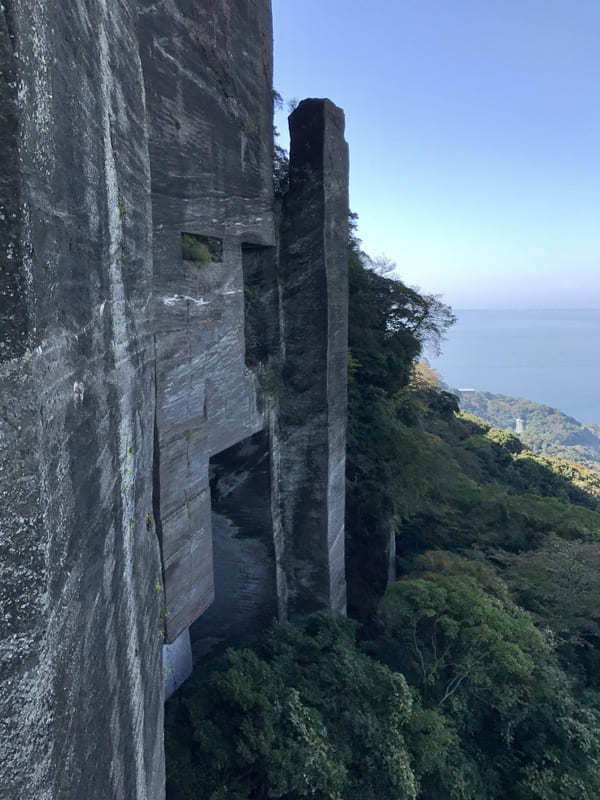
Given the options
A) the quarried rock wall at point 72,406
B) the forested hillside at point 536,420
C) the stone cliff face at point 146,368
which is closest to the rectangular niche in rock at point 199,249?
the stone cliff face at point 146,368

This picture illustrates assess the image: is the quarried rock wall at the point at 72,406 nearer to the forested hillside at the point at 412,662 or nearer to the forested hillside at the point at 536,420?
the forested hillside at the point at 412,662

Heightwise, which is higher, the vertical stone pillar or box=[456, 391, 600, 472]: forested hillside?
the vertical stone pillar

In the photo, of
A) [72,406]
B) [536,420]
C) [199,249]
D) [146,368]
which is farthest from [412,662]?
[536,420]

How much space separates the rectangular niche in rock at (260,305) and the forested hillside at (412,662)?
407cm

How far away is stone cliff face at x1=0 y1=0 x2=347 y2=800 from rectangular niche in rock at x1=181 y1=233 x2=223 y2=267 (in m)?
0.05

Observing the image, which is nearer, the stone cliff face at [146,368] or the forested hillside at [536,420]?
the stone cliff face at [146,368]

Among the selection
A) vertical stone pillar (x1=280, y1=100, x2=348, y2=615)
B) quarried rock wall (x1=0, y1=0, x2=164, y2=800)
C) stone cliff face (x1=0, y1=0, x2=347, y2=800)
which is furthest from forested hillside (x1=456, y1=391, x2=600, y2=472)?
quarried rock wall (x1=0, y1=0, x2=164, y2=800)

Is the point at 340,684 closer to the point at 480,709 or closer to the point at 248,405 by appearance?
the point at 480,709

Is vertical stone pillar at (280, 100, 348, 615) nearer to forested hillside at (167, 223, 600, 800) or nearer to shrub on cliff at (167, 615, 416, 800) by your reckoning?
forested hillside at (167, 223, 600, 800)

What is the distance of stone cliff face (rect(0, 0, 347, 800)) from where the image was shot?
7.30 ft

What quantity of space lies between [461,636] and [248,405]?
5308mm

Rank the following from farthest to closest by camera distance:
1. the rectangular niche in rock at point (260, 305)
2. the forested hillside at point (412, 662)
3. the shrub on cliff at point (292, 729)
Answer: the rectangular niche in rock at point (260, 305), the forested hillside at point (412, 662), the shrub on cliff at point (292, 729)

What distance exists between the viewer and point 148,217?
16.0 feet

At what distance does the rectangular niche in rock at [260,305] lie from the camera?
9.39 meters
